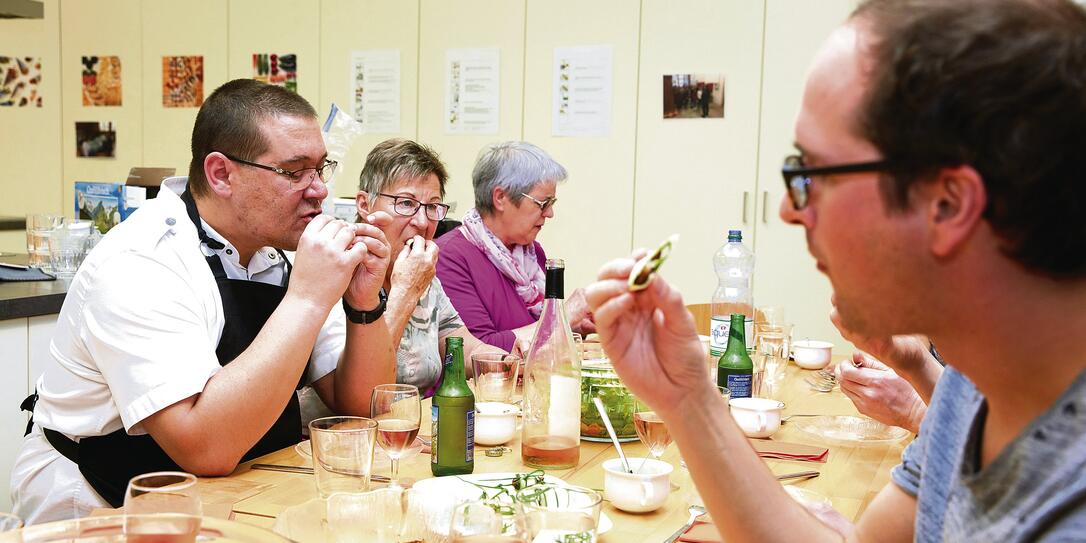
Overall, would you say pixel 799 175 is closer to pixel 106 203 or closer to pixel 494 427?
pixel 494 427

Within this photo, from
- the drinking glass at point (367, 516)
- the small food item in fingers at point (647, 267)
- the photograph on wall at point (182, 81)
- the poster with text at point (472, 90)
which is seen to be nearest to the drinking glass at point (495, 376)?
the drinking glass at point (367, 516)

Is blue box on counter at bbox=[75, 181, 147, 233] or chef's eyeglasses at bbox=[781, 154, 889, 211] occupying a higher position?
chef's eyeglasses at bbox=[781, 154, 889, 211]

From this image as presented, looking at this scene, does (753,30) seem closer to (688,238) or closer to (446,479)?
(688,238)

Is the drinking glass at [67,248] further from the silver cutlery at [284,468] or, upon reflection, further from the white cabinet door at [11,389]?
the silver cutlery at [284,468]

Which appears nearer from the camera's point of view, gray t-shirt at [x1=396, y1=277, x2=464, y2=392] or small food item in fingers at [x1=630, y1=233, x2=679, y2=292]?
small food item in fingers at [x1=630, y1=233, x2=679, y2=292]

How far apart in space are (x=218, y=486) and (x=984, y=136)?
1.26m

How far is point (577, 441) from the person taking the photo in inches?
65.2

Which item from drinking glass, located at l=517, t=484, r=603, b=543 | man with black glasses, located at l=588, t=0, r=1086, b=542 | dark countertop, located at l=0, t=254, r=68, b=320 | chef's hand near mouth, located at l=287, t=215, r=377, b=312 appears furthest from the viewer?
dark countertop, located at l=0, t=254, r=68, b=320

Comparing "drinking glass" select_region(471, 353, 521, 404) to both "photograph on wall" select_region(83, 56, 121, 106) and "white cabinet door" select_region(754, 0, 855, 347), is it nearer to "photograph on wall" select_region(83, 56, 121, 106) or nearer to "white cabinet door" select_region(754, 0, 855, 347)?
"white cabinet door" select_region(754, 0, 855, 347)

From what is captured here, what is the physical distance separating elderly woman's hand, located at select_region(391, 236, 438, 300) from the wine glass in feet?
2.93

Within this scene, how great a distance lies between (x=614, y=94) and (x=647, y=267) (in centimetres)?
348

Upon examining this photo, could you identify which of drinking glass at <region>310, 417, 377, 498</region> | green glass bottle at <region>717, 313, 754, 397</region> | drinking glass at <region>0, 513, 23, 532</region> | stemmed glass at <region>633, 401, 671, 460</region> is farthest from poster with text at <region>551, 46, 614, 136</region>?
drinking glass at <region>0, 513, 23, 532</region>

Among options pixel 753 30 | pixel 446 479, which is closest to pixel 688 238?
pixel 753 30

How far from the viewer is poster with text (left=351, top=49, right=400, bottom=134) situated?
4.84 metres
